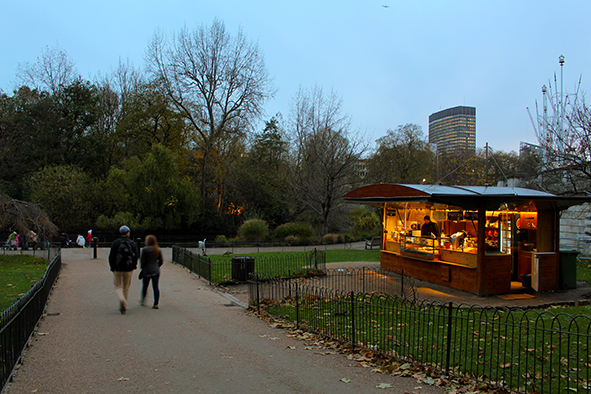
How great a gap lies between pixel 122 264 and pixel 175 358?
3879mm

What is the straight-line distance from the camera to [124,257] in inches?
370

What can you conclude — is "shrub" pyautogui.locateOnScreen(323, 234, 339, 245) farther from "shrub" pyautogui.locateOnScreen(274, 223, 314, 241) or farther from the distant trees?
Result: the distant trees

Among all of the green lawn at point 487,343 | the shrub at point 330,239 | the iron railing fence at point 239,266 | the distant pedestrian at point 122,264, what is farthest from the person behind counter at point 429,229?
the shrub at point 330,239

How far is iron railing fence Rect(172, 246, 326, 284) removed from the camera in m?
14.9

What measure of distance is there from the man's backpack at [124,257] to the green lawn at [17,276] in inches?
100

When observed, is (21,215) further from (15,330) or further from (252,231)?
(252,231)

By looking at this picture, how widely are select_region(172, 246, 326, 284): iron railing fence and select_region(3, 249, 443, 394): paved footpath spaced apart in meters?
4.41

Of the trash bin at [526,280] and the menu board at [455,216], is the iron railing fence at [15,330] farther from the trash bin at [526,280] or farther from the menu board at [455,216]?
the trash bin at [526,280]

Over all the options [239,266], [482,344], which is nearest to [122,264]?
[239,266]

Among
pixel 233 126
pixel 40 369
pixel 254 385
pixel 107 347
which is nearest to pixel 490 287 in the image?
pixel 254 385

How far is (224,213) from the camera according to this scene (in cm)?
4581

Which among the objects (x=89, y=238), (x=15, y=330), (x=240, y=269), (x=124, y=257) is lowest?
(x=89, y=238)

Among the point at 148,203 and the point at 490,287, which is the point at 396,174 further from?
the point at 490,287

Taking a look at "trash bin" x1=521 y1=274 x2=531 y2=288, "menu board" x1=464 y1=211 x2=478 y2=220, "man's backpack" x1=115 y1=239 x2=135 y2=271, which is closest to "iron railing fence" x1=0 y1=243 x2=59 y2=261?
"man's backpack" x1=115 y1=239 x2=135 y2=271
